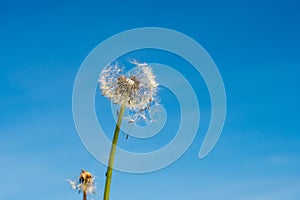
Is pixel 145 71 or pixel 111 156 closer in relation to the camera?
pixel 111 156

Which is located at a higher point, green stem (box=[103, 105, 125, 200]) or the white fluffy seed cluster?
the white fluffy seed cluster

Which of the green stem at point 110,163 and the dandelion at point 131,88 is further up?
the dandelion at point 131,88

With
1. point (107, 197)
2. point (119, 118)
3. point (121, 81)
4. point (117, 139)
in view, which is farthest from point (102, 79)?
point (107, 197)

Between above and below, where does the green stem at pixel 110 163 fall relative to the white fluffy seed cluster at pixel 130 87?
below

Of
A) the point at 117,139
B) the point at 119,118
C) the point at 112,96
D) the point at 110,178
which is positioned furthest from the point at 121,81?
the point at 110,178

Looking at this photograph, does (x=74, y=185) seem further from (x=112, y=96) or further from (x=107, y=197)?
(x=107, y=197)

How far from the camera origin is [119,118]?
11.3 meters

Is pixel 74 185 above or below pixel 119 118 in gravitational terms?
above

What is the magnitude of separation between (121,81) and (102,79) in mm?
1154

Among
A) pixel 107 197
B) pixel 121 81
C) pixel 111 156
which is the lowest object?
pixel 107 197

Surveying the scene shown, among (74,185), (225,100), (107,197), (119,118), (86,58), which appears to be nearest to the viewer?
(107,197)

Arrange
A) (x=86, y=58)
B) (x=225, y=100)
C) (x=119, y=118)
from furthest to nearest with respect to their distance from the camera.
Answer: (x=225, y=100)
(x=86, y=58)
(x=119, y=118)

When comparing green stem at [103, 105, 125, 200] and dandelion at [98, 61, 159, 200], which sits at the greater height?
dandelion at [98, 61, 159, 200]

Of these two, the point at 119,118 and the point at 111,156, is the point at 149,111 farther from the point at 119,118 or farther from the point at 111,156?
the point at 111,156
